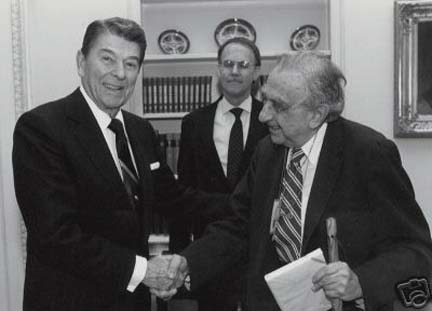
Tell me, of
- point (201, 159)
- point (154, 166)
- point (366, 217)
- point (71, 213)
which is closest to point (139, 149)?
point (154, 166)

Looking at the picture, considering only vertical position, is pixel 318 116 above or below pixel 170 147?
above

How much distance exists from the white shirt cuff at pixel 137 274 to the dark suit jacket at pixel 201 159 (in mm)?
1432

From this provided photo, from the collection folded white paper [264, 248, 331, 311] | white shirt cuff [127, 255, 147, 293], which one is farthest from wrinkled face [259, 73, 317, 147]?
white shirt cuff [127, 255, 147, 293]

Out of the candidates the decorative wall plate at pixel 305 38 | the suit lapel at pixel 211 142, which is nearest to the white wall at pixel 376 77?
the decorative wall plate at pixel 305 38

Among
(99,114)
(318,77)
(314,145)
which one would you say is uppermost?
(318,77)

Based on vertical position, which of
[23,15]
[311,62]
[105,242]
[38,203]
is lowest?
[105,242]

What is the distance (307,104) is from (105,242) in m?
0.83

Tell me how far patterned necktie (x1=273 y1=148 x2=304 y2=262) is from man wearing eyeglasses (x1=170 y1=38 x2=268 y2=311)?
163 centimetres

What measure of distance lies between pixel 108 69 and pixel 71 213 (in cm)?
55

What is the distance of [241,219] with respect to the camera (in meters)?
2.40

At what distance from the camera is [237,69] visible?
396 centimetres

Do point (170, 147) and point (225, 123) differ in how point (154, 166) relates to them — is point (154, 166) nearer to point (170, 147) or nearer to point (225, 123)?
point (225, 123)

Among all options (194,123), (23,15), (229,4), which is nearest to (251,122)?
(194,123)

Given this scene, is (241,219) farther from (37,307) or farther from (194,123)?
(194,123)
